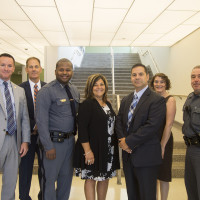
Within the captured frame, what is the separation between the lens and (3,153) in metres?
1.90

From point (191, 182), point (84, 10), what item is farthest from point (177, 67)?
point (191, 182)

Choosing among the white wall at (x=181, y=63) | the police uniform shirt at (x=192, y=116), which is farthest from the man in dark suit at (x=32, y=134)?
the white wall at (x=181, y=63)

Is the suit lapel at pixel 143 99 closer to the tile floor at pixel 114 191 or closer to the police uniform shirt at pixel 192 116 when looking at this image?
the police uniform shirt at pixel 192 116

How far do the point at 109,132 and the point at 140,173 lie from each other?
473 mm

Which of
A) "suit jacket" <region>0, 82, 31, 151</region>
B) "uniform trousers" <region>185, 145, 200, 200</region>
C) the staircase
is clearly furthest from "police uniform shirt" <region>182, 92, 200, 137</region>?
the staircase

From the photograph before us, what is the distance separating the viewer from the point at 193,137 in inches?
79.8

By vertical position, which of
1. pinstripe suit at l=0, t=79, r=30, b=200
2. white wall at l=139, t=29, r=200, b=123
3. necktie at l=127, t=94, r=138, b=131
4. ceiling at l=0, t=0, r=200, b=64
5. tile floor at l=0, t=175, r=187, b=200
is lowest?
tile floor at l=0, t=175, r=187, b=200

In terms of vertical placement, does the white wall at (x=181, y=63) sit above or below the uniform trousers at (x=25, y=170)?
above

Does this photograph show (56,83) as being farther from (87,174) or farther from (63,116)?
(87,174)

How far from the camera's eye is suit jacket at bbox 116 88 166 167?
1.83 metres

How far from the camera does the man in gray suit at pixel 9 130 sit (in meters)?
1.90

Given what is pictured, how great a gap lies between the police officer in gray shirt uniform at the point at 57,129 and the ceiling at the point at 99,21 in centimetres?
206

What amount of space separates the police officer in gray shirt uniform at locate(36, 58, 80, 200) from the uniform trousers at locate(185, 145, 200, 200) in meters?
1.16

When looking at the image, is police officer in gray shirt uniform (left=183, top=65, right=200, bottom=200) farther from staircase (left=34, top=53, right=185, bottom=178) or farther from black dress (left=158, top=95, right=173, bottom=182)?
staircase (left=34, top=53, right=185, bottom=178)
